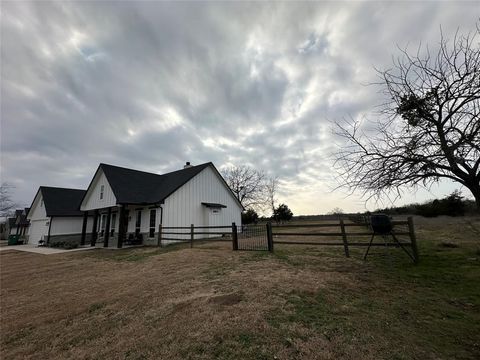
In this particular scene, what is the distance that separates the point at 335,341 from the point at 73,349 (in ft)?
12.1

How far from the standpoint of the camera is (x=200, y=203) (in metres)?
17.9

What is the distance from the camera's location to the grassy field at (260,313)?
267cm

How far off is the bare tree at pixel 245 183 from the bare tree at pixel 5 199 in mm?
38261

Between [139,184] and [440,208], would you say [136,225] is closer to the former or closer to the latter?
[139,184]

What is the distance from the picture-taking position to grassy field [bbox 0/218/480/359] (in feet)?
8.75

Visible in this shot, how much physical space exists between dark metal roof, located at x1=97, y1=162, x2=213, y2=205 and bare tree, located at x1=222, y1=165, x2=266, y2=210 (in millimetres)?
18637

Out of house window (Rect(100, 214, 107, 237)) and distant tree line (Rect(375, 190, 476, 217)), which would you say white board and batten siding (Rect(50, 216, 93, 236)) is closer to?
house window (Rect(100, 214, 107, 237))

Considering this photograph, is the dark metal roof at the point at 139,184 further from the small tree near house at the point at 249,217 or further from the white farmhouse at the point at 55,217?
the small tree near house at the point at 249,217

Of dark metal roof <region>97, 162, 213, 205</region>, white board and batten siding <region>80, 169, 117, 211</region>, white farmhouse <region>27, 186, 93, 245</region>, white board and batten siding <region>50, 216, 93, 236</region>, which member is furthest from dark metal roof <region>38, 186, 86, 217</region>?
dark metal roof <region>97, 162, 213, 205</region>

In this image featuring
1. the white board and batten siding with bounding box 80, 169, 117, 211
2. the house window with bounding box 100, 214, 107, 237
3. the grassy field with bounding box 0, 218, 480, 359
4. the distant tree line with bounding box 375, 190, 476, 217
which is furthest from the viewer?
the distant tree line with bounding box 375, 190, 476, 217

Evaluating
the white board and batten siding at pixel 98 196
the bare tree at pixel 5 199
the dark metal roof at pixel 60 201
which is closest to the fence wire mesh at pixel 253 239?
the white board and batten siding at pixel 98 196

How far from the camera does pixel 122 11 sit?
28.6 ft

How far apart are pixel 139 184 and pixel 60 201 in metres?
12.3

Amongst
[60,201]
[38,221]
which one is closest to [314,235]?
[60,201]
